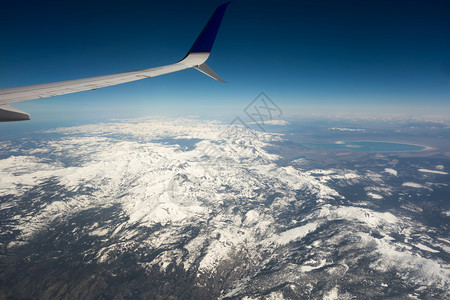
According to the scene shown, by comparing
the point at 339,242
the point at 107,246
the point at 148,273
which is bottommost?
the point at 148,273

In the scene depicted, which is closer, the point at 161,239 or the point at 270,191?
the point at 161,239

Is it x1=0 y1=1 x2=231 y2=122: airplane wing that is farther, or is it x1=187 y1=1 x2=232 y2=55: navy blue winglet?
x1=187 y1=1 x2=232 y2=55: navy blue winglet

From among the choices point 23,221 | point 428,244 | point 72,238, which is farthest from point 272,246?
point 23,221

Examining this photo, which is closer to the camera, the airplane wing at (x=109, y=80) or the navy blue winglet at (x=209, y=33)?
the airplane wing at (x=109, y=80)

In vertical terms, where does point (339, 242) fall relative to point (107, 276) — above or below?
above

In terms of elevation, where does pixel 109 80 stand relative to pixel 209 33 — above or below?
below

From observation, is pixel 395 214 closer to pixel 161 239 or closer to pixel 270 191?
pixel 270 191

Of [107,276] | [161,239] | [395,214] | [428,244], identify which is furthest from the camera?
[395,214]

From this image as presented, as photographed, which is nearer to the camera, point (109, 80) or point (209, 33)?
point (109, 80)
